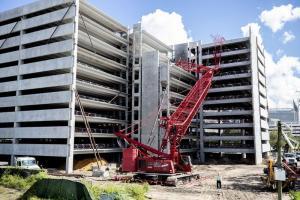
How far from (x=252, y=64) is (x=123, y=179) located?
152ft

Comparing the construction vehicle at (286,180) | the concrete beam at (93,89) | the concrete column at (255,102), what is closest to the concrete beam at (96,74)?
the concrete beam at (93,89)

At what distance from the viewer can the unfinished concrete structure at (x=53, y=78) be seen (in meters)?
52.7

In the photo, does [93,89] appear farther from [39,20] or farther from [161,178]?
[161,178]

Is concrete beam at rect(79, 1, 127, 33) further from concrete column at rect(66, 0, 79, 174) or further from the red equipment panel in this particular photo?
the red equipment panel

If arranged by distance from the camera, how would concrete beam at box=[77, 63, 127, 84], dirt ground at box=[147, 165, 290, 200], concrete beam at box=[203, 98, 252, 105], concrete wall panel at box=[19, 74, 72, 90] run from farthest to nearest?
concrete beam at box=[203, 98, 252, 105], concrete beam at box=[77, 63, 127, 84], concrete wall panel at box=[19, 74, 72, 90], dirt ground at box=[147, 165, 290, 200]

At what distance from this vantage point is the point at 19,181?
2638cm

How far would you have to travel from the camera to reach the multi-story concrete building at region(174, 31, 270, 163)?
71688mm

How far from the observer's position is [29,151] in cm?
5469

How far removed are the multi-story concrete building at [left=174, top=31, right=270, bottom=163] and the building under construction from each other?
0.24 metres

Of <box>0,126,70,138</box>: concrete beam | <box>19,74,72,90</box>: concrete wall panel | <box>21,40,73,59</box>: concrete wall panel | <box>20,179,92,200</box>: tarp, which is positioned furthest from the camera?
<box>21,40,73,59</box>: concrete wall panel

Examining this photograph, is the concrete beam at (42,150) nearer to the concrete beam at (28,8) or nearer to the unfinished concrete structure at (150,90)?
the unfinished concrete structure at (150,90)

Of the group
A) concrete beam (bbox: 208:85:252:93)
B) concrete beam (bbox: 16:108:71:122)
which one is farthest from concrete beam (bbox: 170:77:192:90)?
concrete beam (bbox: 16:108:71:122)

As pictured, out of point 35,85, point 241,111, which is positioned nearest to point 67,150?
point 35,85

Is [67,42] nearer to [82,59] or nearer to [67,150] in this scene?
[82,59]
